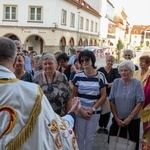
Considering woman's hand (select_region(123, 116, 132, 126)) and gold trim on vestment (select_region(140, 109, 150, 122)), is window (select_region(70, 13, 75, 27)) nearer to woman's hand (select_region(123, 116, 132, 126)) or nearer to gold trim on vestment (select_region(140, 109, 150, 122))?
woman's hand (select_region(123, 116, 132, 126))

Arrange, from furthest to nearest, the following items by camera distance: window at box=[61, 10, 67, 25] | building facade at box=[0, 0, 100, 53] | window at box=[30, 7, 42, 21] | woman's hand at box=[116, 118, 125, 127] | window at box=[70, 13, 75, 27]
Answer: window at box=[70, 13, 75, 27]
window at box=[61, 10, 67, 25]
window at box=[30, 7, 42, 21]
building facade at box=[0, 0, 100, 53]
woman's hand at box=[116, 118, 125, 127]

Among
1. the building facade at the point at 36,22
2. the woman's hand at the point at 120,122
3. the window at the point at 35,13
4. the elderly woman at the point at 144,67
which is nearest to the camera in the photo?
the woman's hand at the point at 120,122

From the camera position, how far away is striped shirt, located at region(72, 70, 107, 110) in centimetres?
436

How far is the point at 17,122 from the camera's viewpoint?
190cm

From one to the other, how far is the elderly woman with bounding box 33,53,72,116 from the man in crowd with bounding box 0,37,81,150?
1.78 metres

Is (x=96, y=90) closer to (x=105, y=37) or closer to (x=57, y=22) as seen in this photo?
(x=57, y=22)

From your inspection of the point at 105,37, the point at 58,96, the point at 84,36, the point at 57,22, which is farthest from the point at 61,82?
the point at 105,37

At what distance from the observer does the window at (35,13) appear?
27.5 metres

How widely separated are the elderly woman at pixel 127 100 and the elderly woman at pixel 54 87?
37.8 inches

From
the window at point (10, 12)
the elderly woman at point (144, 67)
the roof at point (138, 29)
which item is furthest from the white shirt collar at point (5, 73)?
the roof at point (138, 29)

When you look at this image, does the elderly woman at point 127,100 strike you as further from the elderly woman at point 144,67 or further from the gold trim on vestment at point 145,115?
the elderly woman at point 144,67

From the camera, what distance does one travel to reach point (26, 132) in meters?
1.90

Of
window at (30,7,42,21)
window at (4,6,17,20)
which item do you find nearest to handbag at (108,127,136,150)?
window at (30,7,42,21)

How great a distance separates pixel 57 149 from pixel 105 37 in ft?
185
